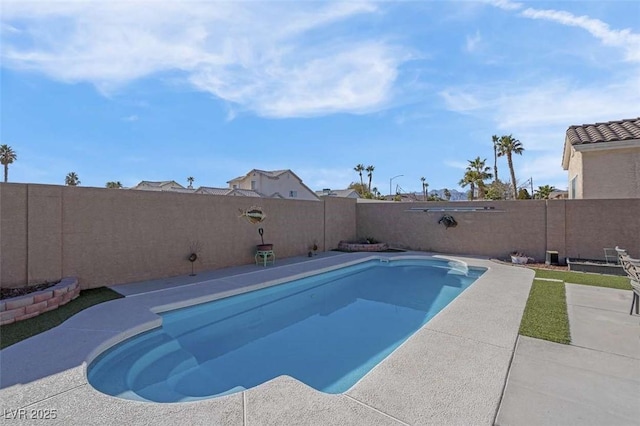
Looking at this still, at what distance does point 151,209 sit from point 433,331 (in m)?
8.62

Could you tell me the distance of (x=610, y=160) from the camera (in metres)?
12.0

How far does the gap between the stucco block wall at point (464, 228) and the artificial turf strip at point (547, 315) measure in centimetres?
607

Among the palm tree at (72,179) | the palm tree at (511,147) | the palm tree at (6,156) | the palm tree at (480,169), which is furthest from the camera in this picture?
the palm tree at (72,179)

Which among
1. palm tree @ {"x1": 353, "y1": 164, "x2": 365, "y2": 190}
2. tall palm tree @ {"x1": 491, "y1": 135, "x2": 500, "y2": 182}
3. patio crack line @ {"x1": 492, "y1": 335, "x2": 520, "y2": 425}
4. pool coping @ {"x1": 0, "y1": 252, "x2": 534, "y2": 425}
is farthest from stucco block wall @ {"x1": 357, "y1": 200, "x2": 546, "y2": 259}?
palm tree @ {"x1": 353, "y1": 164, "x2": 365, "y2": 190}

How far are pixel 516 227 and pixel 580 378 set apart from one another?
463 inches

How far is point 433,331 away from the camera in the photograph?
5457mm

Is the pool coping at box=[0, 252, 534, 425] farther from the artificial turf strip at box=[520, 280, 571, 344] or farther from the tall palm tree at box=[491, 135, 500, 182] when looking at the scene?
the tall palm tree at box=[491, 135, 500, 182]

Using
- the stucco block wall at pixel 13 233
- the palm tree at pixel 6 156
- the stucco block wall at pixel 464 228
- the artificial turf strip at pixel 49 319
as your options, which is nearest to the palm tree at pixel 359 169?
the stucco block wall at pixel 464 228

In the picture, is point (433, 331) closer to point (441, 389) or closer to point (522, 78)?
point (441, 389)

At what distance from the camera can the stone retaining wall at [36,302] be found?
5799 mm

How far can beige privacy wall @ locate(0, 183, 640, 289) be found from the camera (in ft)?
25.2

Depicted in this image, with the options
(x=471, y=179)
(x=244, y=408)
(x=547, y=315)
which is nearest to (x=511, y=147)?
(x=471, y=179)

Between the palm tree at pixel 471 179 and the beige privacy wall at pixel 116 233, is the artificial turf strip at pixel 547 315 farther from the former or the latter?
the palm tree at pixel 471 179

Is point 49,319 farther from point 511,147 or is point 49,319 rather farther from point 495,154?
point 495,154
